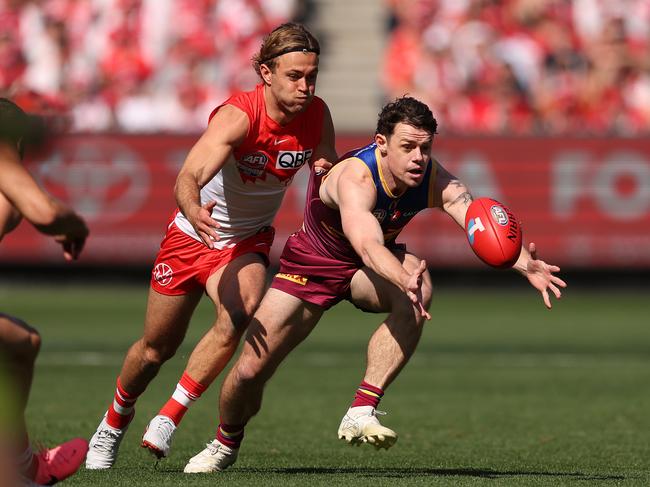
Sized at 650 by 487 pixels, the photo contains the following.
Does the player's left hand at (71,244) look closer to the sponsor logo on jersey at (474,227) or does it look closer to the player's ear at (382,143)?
the player's ear at (382,143)

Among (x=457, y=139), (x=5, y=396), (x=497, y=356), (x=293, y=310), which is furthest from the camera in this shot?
(x=457, y=139)

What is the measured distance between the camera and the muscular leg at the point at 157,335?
8258mm

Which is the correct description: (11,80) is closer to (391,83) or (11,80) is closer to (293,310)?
(391,83)

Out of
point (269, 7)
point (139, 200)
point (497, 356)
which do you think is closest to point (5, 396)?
point (497, 356)

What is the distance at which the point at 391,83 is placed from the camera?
75.1 feet

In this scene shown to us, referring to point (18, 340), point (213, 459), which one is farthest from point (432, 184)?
point (18, 340)

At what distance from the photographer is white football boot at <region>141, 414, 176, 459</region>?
25.6 feet

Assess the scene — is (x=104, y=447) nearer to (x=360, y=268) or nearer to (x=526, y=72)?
(x=360, y=268)

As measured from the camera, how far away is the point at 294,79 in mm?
8047

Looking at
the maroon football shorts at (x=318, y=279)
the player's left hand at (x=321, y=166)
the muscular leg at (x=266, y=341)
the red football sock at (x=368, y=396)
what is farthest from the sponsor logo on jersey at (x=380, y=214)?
the red football sock at (x=368, y=396)

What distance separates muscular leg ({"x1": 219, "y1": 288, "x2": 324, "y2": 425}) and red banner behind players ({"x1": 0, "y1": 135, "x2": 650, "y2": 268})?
1362cm

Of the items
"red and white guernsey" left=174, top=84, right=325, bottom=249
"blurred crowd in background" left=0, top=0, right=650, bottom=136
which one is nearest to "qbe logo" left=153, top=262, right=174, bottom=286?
"red and white guernsey" left=174, top=84, right=325, bottom=249

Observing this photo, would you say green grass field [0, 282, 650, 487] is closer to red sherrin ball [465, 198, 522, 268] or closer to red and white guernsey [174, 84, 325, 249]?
red sherrin ball [465, 198, 522, 268]

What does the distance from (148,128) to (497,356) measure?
9.03m
